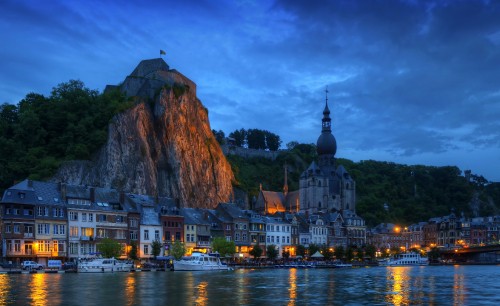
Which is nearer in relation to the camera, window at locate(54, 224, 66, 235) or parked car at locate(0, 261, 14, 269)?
parked car at locate(0, 261, 14, 269)

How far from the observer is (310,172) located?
162750mm

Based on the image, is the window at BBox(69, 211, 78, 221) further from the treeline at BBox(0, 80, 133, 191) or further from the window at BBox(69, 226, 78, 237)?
the treeline at BBox(0, 80, 133, 191)

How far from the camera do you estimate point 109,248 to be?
85.2 meters

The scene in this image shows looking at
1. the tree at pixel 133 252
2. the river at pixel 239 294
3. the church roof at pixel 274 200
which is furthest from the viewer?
the church roof at pixel 274 200

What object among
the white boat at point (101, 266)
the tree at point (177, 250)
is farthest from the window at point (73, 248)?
the tree at point (177, 250)

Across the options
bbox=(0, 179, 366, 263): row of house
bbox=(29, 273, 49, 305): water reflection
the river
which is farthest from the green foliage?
bbox=(29, 273, 49, 305): water reflection

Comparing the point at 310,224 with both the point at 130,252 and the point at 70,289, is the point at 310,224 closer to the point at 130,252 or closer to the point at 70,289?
the point at 130,252

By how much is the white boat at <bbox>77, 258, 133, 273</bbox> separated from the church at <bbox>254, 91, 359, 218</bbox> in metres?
79.6

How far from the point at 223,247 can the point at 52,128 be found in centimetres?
4352

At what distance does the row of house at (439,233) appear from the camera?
165 metres

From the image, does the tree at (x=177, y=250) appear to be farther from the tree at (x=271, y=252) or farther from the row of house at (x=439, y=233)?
the row of house at (x=439, y=233)

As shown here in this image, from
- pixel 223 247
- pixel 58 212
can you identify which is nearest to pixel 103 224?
pixel 58 212

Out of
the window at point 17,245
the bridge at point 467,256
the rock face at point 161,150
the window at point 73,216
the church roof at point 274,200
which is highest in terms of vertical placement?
the rock face at point 161,150

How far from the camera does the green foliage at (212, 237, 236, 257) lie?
327 ft
